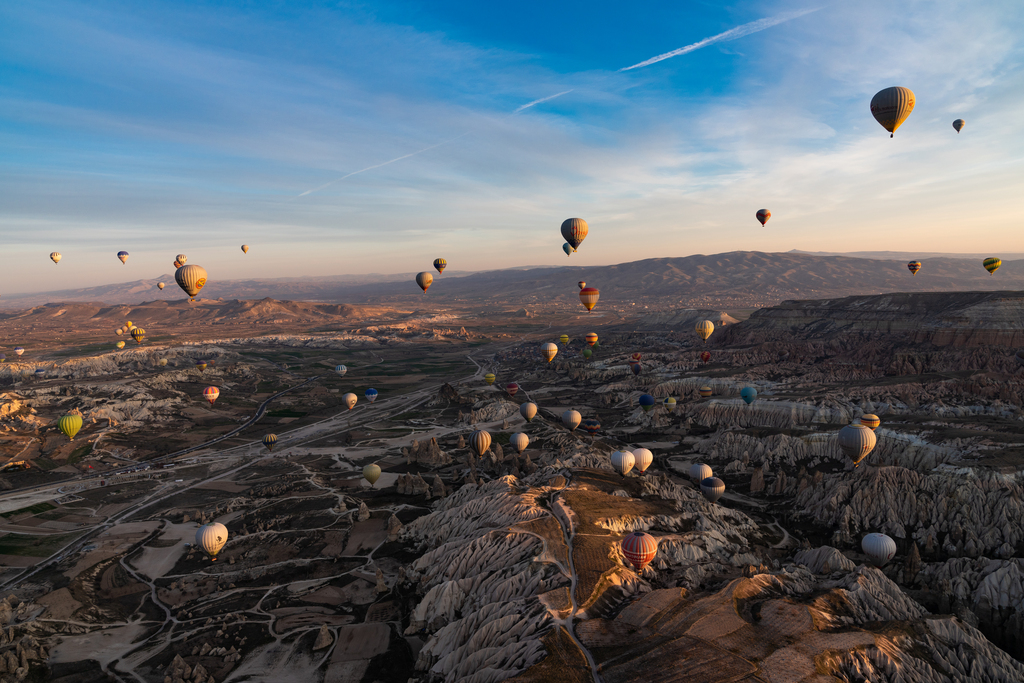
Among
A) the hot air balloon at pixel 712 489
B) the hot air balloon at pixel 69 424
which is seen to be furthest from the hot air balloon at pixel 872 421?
the hot air balloon at pixel 69 424

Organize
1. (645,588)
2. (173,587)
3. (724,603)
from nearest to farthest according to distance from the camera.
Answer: (724,603) → (645,588) → (173,587)

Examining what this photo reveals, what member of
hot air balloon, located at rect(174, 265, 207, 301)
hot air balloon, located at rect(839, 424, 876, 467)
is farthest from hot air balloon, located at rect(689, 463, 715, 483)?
hot air balloon, located at rect(174, 265, 207, 301)

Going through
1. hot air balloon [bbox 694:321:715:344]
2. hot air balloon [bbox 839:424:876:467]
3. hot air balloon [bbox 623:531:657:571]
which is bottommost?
hot air balloon [bbox 623:531:657:571]

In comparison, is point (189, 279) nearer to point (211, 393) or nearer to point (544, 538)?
point (211, 393)

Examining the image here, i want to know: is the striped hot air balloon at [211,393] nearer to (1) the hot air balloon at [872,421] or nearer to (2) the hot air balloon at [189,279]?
(2) the hot air balloon at [189,279]

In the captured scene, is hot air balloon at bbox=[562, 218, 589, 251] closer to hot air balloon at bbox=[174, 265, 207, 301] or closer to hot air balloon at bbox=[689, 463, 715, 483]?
hot air balloon at bbox=[689, 463, 715, 483]

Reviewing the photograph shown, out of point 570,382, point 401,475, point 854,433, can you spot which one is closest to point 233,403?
point 401,475

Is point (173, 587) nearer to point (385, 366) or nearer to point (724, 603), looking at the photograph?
point (724, 603)

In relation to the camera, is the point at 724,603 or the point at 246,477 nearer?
the point at 724,603
